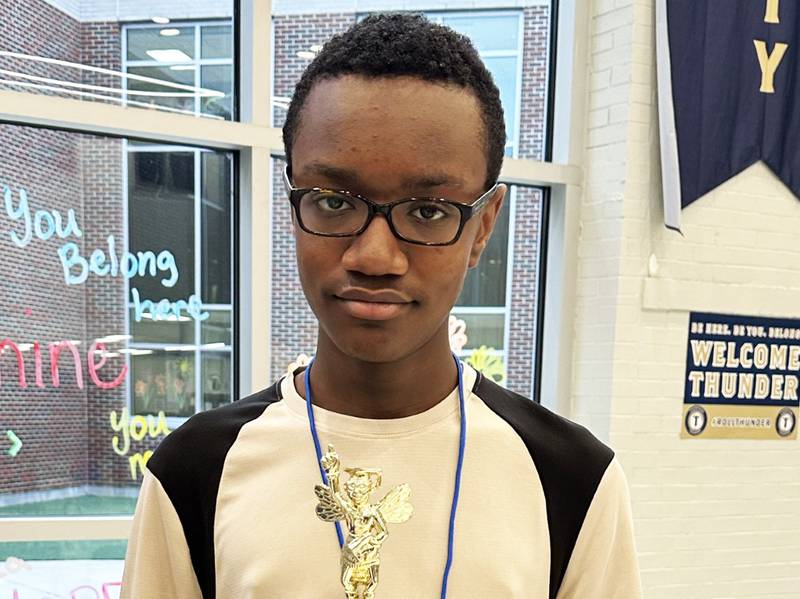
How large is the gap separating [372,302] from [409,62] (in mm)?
236

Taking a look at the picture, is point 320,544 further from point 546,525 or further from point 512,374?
point 512,374

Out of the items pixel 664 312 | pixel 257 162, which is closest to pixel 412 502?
pixel 257 162

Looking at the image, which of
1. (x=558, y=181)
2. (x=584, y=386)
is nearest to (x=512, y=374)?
(x=584, y=386)

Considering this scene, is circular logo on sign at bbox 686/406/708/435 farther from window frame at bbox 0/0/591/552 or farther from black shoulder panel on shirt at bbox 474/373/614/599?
black shoulder panel on shirt at bbox 474/373/614/599

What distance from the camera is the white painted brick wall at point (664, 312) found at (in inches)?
108

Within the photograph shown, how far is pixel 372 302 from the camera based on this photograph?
0.71 meters

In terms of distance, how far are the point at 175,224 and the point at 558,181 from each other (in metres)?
1.46

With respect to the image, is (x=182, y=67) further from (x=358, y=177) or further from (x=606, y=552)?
(x=606, y=552)

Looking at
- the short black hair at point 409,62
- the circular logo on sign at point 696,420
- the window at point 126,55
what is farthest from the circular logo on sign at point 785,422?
the short black hair at point 409,62

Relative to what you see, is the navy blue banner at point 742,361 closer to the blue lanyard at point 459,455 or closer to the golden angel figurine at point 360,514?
the blue lanyard at point 459,455

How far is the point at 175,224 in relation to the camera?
2527mm

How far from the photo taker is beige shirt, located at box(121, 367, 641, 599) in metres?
0.77

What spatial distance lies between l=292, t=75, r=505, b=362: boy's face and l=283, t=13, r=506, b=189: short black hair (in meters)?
0.01

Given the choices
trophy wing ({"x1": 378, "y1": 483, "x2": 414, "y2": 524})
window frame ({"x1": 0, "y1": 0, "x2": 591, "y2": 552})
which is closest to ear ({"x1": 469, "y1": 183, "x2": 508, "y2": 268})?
trophy wing ({"x1": 378, "y1": 483, "x2": 414, "y2": 524})
